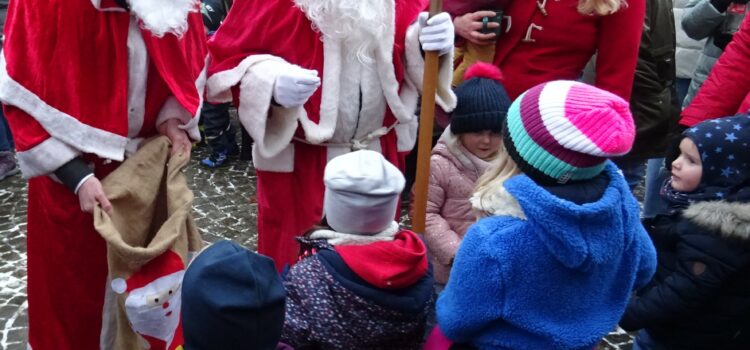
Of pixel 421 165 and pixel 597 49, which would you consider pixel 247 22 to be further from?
pixel 597 49

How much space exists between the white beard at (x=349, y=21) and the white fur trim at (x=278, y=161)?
1.54 feet

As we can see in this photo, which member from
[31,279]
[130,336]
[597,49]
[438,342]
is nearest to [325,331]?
[438,342]

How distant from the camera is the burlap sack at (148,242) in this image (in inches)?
85.0

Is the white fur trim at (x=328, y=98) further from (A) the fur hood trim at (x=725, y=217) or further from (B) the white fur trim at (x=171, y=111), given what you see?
(A) the fur hood trim at (x=725, y=217)

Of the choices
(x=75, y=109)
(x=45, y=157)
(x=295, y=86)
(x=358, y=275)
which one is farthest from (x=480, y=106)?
(x=45, y=157)

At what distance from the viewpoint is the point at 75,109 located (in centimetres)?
215

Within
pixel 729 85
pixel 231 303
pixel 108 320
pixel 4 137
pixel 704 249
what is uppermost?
pixel 231 303

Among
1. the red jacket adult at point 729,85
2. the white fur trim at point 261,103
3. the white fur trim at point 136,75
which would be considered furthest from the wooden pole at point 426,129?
the red jacket adult at point 729,85

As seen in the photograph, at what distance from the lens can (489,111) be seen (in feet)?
8.61

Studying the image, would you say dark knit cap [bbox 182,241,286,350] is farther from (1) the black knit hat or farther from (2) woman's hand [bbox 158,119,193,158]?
(1) the black knit hat

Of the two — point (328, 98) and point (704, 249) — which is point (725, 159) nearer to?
point (704, 249)

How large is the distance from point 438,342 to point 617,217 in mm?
639

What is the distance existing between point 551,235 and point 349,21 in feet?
4.14

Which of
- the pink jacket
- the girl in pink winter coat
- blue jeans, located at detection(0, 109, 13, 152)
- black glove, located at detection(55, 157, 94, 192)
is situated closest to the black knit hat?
the girl in pink winter coat
